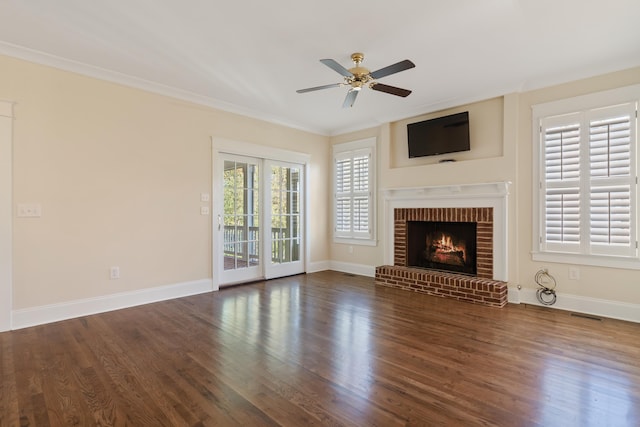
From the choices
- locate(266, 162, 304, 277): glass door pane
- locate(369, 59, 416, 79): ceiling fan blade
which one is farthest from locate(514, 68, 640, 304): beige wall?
locate(266, 162, 304, 277): glass door pane

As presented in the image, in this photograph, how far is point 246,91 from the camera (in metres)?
4.34

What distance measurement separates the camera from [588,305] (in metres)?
3.73

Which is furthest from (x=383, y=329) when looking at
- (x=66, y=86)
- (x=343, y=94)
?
(x=66, y=86)

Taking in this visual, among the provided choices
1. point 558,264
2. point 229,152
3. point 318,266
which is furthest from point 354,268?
point 558,264

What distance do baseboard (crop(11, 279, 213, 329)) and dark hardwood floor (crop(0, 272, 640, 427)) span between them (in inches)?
6.6

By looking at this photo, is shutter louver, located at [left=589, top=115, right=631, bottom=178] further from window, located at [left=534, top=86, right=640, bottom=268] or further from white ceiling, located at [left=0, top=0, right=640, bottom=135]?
white ceiling, located at [left=0, top=0, right=640, bottom=135]

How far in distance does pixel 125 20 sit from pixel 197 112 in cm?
185

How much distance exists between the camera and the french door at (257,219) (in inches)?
195

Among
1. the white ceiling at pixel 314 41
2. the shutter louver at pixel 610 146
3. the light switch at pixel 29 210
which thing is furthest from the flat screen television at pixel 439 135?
the light switch at pixel 29 210

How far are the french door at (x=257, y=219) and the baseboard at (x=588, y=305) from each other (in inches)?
138

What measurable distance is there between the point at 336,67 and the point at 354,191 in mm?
3314

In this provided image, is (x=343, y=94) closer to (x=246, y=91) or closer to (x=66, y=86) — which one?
Answer: (x=246, y=91)

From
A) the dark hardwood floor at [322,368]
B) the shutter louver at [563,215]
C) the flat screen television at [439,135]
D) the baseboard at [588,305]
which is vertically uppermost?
the flat screen television at [439,135]

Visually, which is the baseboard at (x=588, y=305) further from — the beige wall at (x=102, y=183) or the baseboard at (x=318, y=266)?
the beige wall at (x=102, y=183)
